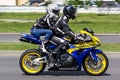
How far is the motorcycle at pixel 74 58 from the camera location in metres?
11.0

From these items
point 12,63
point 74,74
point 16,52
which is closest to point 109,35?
point 16,52

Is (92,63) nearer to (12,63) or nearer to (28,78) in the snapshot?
(28,78)

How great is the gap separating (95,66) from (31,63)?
1.51m

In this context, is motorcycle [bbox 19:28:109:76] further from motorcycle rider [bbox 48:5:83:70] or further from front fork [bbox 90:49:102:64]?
motorcycle rider [bbox 48:5:83:70]

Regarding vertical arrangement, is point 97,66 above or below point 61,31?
below

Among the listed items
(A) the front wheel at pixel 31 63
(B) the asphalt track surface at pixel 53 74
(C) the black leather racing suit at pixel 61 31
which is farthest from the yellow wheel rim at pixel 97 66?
(A) the front wheel at pixel 31 63

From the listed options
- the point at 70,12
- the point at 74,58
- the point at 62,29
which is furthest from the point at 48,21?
the point at 74,58

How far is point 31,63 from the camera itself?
1124 cm

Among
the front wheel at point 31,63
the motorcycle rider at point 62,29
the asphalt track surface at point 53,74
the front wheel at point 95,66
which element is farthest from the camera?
the front wheel at point 31,63

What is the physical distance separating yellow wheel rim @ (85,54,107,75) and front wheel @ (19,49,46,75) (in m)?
1.03

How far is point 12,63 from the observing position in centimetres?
1363

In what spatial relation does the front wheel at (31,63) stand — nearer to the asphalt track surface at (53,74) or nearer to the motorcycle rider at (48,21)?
the asphalt track surface at (53,74)

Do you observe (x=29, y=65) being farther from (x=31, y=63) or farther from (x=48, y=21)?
(x=48, y=21)

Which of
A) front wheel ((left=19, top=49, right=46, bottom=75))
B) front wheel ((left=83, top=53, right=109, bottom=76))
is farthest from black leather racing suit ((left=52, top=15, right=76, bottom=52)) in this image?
front wheel ((left=83, top=53, right=109, bottom=76))
